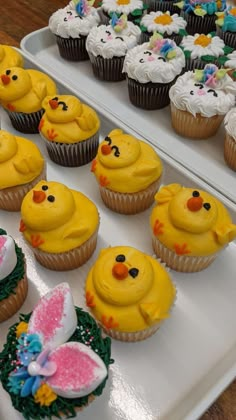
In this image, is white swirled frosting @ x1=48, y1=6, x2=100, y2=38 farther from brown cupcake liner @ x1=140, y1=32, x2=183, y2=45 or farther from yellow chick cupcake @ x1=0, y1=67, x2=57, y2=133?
yellow chick cupcake @ x1=0, y1=67, x2=57, y2=133

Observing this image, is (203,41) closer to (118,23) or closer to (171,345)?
(118,23)

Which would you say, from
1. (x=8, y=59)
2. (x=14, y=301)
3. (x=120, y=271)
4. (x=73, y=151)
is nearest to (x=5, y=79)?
(x=8, y=59)

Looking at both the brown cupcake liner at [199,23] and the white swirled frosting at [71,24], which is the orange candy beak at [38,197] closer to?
the white swirled frosting at [71,24]

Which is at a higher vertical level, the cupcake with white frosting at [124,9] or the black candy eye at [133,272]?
the cupcake with white frosting at [124,9]

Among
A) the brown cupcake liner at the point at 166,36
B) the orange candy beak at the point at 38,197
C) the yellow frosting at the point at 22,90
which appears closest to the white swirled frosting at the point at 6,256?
the orange candy beak at the point at 38,197

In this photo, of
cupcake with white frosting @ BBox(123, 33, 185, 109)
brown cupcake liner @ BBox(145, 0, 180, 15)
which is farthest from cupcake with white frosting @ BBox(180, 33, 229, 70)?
brown cupcake liner @ BBox(145, 0, 180, 15)

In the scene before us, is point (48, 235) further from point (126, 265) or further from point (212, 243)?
point (212, 243)
